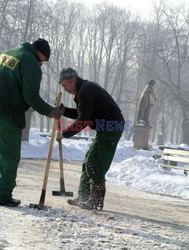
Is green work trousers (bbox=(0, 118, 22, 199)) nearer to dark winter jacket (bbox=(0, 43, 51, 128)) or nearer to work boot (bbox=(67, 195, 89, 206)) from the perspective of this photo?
dark winter jacket (bbox=(0, 43, 51, 128))

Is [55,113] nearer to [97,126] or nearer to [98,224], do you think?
[97,126]

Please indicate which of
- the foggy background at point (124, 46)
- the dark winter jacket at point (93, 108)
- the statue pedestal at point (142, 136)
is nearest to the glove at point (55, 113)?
the dark winter jacket at point (93, 108)

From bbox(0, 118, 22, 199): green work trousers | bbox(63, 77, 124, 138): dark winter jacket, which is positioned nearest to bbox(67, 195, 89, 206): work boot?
bbox(63, 77, 124, 138): dark winter jacket

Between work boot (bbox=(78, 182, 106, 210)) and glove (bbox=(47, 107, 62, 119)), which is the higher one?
glove (bbox=(47, 107, 62, 119))

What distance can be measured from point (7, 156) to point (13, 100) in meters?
0.61

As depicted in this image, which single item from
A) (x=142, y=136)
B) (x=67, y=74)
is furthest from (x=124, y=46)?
(x=67, y=74)

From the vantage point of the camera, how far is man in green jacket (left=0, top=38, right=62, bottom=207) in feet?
14.9

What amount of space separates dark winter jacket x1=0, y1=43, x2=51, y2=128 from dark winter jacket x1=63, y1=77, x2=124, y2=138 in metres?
0.49

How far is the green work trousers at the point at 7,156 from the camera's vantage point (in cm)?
460

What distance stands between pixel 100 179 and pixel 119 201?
1738 mm

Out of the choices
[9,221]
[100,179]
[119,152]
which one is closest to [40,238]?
[9,221]

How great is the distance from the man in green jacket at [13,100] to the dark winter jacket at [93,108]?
19.6 inches

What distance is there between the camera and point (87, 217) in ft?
14.9

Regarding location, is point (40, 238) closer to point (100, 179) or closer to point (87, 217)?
point (87, 217)
